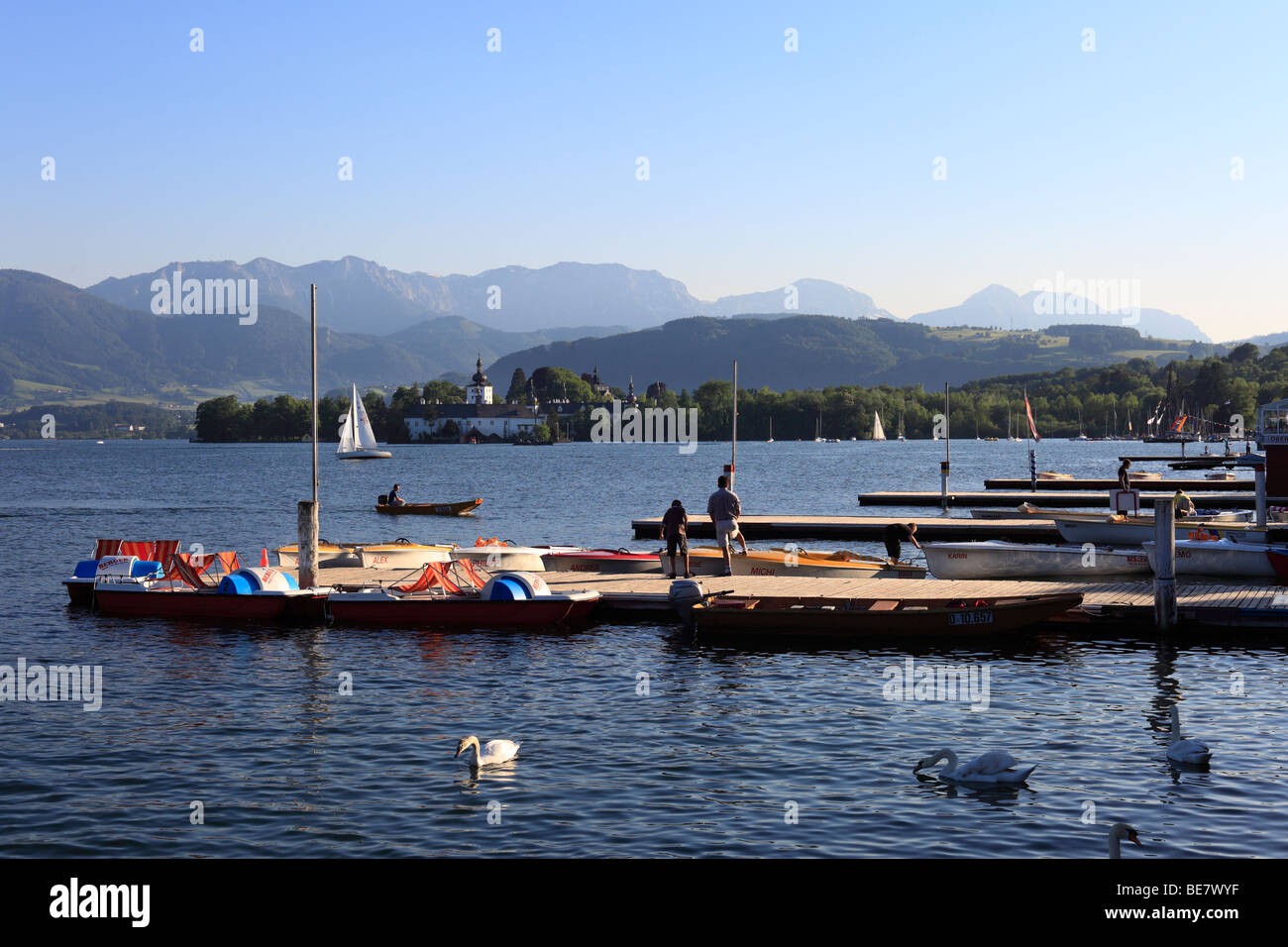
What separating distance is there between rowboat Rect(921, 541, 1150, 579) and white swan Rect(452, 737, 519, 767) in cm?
1876

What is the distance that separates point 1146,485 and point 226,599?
64058mm

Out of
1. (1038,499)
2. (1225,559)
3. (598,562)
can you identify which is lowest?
(598,562)

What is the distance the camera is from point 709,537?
4625 cm

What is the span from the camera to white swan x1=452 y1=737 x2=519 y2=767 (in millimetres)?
15070

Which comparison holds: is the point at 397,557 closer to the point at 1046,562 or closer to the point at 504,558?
the point at 504,558

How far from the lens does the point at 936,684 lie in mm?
20234

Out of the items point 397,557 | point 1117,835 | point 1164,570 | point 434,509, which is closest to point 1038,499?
point 434,509

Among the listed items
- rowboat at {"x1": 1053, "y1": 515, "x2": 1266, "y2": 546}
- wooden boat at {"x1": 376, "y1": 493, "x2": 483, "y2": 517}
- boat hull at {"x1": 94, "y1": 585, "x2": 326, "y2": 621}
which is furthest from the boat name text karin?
wooden boat at {"x1": 376, "y1": 493, "x2": 483, "y2": 517}

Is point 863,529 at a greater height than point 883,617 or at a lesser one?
greater

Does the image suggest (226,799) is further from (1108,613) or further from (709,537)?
(709,537)

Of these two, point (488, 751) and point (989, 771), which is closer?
point (989, 771)

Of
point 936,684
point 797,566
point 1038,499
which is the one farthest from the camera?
point 1038,499

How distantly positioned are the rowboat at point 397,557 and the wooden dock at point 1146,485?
49641 millimetres

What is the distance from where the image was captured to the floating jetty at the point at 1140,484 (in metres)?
72.7
